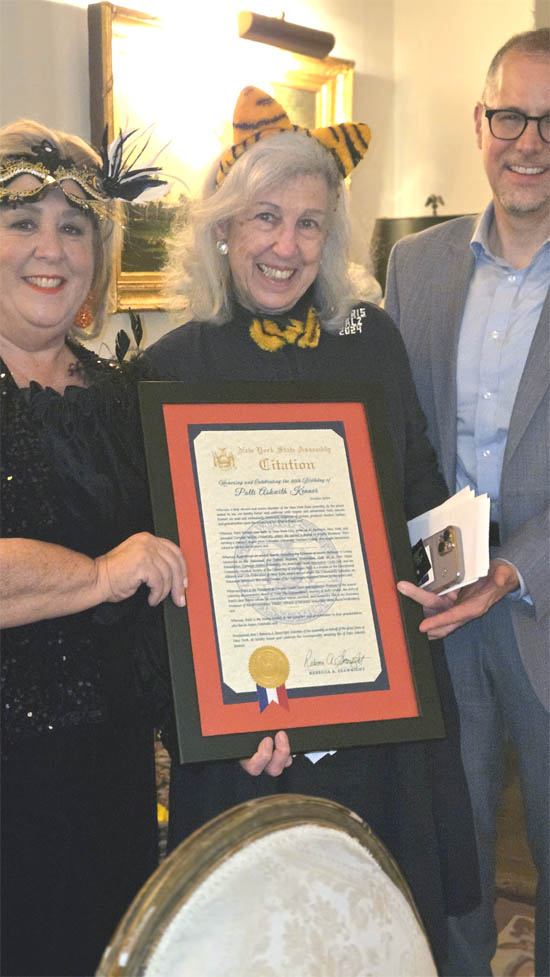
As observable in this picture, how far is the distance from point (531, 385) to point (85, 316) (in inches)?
36.2

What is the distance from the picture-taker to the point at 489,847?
225 cm

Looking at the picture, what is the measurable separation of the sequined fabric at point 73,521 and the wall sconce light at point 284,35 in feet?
8.14

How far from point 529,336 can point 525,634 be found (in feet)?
2.07

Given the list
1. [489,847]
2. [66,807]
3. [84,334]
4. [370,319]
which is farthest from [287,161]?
[489,847]

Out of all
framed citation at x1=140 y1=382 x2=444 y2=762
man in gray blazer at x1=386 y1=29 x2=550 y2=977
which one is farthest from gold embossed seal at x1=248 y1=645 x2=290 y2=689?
man in gray blazer at x1=386 y1=29 x2=550 y2=977

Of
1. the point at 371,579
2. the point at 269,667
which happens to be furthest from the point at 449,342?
the point at 269,667

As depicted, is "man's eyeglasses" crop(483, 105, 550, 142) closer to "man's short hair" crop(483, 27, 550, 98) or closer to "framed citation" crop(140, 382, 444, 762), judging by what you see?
"man's short hair" crop(483, 27, 550, 98)

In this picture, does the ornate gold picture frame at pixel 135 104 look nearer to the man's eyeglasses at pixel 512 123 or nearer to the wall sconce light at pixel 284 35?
the wall sconce light at pixel 284 35

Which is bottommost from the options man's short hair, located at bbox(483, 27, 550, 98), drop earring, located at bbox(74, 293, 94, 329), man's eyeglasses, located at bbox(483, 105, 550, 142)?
drop earring, located at bbox(74, 293, 94, 329)

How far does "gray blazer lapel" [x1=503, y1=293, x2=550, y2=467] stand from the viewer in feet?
6.81

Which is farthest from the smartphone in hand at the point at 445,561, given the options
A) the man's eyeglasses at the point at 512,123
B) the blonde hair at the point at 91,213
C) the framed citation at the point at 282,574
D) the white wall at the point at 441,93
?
the white wall at the point at 441,93

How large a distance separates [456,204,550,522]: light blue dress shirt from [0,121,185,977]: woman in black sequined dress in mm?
845

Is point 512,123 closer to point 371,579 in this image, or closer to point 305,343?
point 305,343

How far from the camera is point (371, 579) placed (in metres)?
1.56
